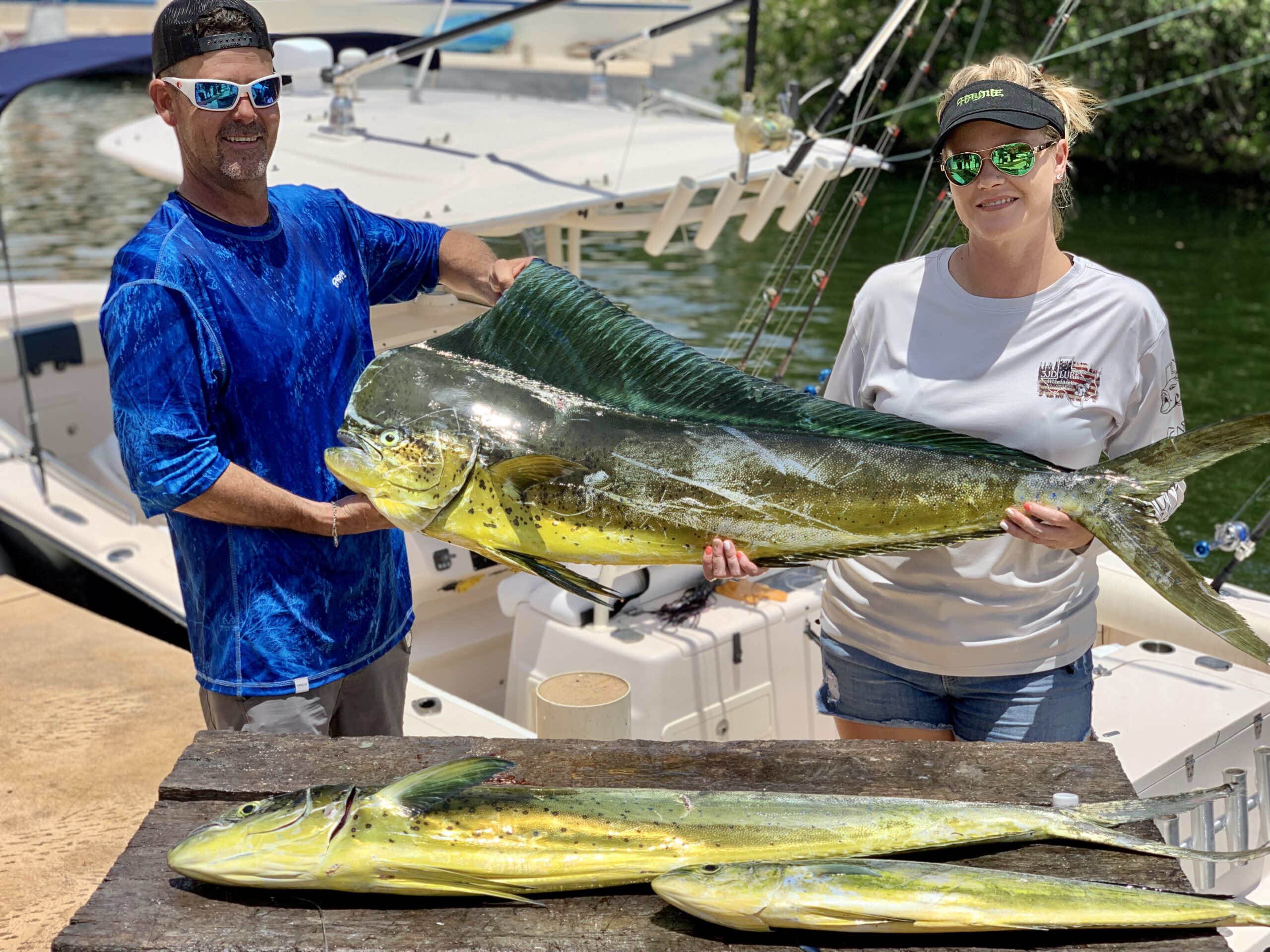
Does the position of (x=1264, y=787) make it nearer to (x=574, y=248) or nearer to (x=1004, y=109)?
(x=1004, y=109)

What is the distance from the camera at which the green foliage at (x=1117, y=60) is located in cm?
1766

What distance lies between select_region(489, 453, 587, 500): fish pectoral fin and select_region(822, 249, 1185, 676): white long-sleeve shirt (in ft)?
1.89

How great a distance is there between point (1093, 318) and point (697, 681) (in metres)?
1.94

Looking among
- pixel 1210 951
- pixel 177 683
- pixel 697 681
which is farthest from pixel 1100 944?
pixel 177 683

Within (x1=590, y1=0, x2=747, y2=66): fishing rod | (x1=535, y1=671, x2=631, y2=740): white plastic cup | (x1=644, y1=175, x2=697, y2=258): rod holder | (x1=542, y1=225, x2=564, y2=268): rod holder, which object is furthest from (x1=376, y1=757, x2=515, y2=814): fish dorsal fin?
(x1=590, y1=0, x2=747, y2=66): fishing rod

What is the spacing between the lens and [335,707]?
90.7 inches

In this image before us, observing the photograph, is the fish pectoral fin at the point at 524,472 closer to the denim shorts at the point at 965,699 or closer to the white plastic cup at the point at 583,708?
the denim shorts at the point at 965,699

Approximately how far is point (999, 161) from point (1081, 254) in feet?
49.8

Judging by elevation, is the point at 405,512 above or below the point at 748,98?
below

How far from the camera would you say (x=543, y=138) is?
503cm

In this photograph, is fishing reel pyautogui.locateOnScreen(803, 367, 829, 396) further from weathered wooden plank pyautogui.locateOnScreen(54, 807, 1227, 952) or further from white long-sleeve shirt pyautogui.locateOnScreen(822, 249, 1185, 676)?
Result: weathered wooden plank pyautogui.locateOnScreen(54, 807, 1227, 952)

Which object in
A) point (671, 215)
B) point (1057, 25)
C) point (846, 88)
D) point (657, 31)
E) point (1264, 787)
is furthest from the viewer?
point (657, 31)

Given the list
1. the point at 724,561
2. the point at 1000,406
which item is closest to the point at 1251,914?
the point at 724,561

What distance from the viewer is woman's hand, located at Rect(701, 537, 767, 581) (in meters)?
1.66
